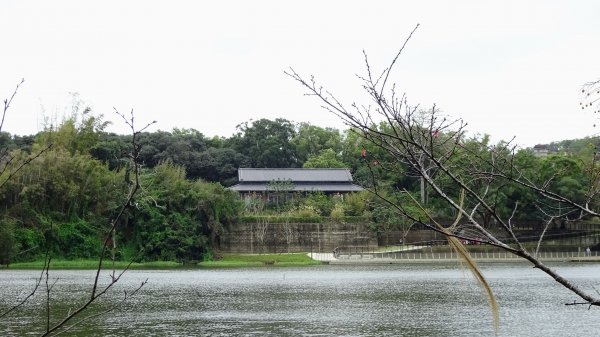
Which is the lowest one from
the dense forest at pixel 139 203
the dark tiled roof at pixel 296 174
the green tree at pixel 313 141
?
the dense forest at pixel 139 203

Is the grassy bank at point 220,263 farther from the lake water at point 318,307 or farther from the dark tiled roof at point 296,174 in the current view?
the dark tiled roof at point 296,174

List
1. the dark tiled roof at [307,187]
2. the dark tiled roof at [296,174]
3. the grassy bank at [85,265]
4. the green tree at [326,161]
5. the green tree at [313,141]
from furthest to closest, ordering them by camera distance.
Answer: the green tree at [313,141]
the green tree at [326,161]
the dark tiled roof at [296,174]
the dark tiled roof at [307,187]
the grassy bank at [85,265]

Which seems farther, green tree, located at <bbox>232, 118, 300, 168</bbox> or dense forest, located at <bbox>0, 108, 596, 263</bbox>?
green tree, located at <bbox>232, 118, 300, 168</bbox>

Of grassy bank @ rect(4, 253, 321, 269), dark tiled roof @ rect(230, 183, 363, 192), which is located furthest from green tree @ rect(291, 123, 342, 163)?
grassy bank @ rect(4, 253, 321, 269)

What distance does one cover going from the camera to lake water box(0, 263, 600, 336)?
16.9m

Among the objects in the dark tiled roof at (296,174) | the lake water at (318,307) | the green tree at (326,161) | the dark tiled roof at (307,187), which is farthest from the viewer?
the green tree at (326,161)

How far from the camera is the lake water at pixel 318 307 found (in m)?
16.9

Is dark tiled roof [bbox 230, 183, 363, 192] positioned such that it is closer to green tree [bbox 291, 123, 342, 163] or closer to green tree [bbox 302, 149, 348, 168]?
green tree [bbox 302, 149, 348, 168]

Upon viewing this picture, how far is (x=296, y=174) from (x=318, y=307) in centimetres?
3704

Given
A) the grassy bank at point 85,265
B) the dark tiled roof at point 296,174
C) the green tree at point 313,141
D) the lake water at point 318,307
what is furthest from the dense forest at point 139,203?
the green tree at point 313,141

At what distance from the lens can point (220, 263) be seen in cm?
4647

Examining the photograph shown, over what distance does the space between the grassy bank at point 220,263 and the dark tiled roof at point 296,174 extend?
360 inches

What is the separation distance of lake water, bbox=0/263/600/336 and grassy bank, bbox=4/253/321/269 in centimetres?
818

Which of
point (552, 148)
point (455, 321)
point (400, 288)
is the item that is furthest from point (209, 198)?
point (552, 148)
